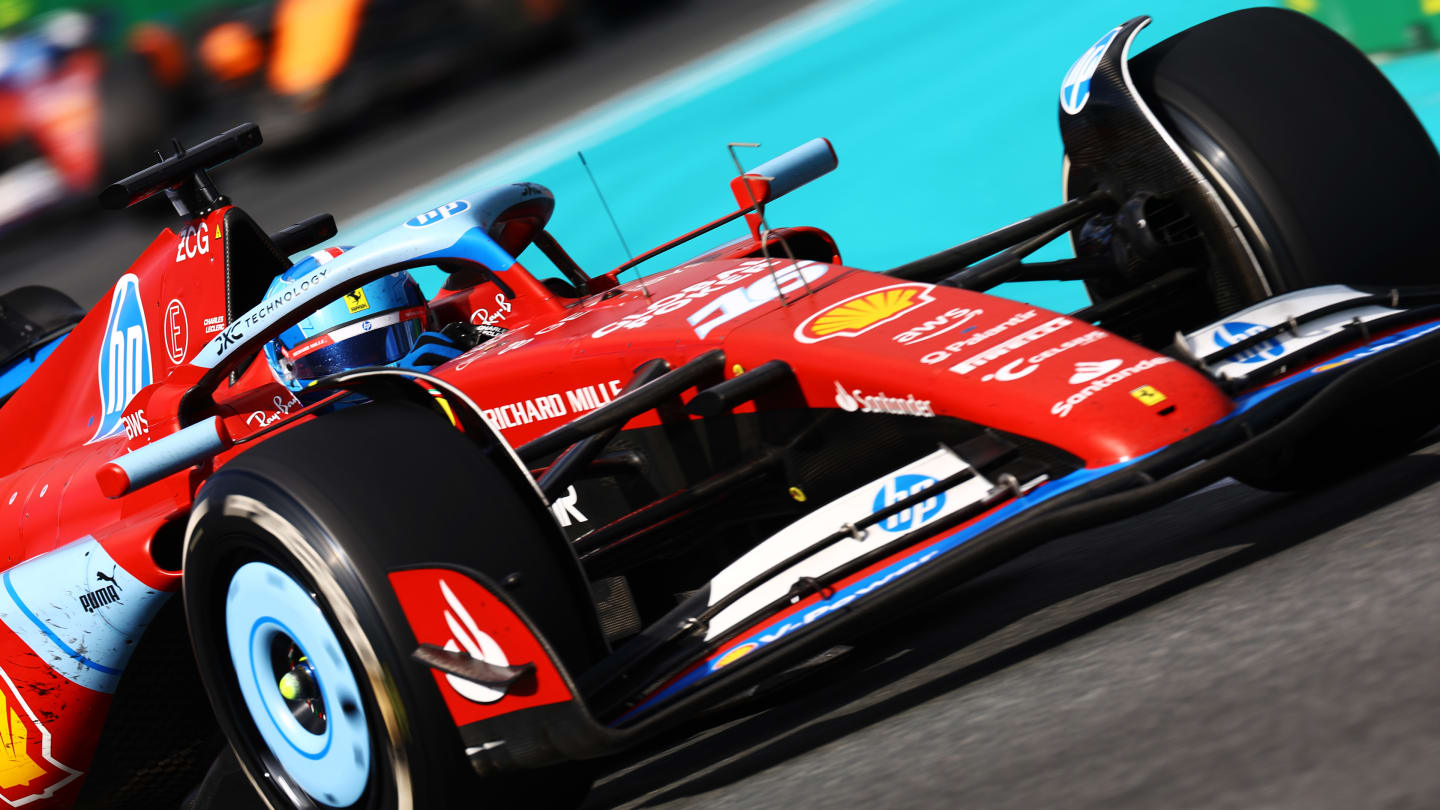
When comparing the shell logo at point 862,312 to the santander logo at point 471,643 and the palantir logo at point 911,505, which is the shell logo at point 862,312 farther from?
the santander logo at point 471,643

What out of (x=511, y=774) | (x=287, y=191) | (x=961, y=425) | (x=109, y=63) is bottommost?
(x=511, y=774)

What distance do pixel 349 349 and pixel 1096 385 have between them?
2.47 metres

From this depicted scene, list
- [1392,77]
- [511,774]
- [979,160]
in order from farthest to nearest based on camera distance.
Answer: [979,160] → [1392,77] → [511,774]

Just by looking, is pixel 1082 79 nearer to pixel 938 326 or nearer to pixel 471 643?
pixel 938 326

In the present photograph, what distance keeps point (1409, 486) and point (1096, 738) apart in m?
1.31

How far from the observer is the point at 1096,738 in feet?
8.19

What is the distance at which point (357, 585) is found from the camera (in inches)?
115

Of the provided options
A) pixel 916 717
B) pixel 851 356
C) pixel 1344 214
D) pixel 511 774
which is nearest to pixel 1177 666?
pixel 916 717

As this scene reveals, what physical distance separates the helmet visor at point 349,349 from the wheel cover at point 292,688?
151 cm

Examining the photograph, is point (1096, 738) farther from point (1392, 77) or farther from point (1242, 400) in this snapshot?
point (1392, 77)

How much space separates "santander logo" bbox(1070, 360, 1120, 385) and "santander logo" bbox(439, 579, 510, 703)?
3.85 feet

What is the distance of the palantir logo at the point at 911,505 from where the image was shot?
10.1 ft

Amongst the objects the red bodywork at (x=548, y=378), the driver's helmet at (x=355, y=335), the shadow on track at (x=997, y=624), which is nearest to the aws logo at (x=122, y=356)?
the red bodywork at (x=548, y=378)

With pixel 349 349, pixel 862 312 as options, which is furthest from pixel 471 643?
pixel 349 349
